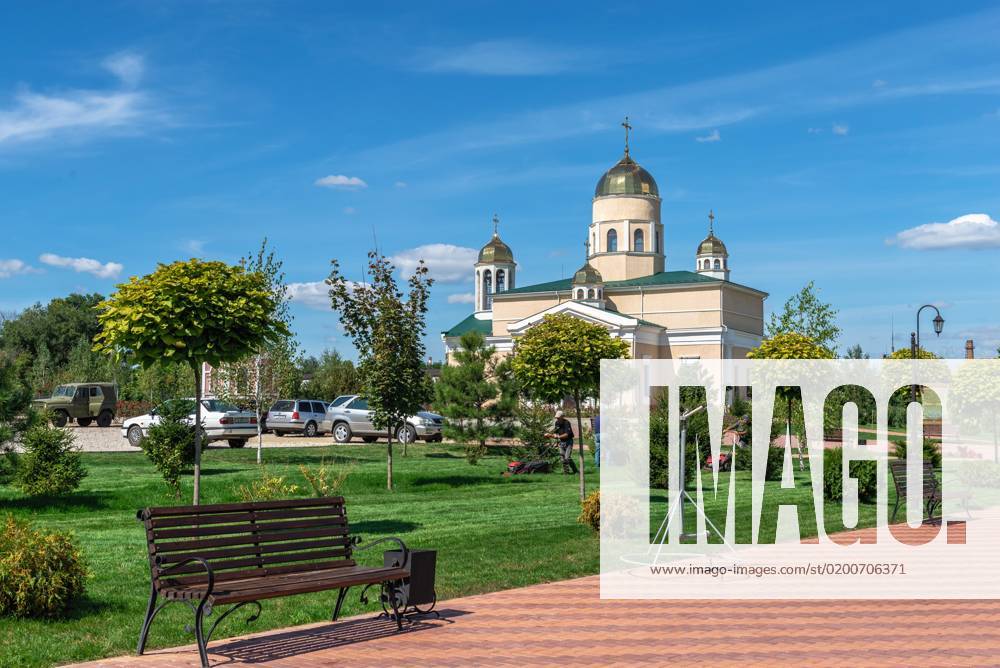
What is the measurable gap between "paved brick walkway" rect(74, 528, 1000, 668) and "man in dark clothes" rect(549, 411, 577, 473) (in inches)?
540

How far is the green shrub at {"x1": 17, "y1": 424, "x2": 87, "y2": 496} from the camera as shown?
15711 millimetres

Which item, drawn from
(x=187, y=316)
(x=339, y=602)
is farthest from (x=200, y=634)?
(x=187, y=316)

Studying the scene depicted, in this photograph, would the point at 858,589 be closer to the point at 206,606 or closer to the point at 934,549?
the point at 934,549

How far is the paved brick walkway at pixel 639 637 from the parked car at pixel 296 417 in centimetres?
2710

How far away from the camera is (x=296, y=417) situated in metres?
35.0

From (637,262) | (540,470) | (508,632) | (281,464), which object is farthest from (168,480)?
(637,262)

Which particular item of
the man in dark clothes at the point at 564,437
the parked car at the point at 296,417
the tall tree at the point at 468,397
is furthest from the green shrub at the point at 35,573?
the parked car at the point at 296,417

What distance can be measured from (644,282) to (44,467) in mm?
53515

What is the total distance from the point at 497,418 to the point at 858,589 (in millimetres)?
17811

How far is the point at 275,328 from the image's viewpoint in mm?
10633

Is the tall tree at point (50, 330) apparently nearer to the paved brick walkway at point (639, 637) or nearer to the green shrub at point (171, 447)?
the green shrub at point (171, 447)

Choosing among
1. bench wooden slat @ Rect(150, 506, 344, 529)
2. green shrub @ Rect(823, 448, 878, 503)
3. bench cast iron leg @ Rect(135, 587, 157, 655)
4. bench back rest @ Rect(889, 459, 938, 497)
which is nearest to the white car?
green shrub @ Rect(823, 448, 878, 503)

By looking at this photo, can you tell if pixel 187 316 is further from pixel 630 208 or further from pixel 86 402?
pixel 630 208

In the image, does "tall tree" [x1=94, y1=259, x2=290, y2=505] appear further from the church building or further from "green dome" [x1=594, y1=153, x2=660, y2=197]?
"green dome" [x1=594, y1=153, x2=660, y2=197]
